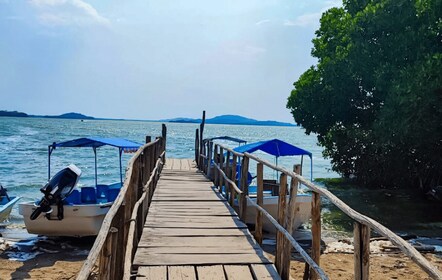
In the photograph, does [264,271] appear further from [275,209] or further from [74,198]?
[74,198]

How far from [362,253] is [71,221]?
374 inches

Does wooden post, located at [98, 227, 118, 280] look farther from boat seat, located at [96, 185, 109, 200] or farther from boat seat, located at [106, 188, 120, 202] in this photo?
boat seat, located at [96, 185, 109, 200]

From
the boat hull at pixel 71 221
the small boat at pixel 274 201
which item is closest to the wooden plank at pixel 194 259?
the small boat at pixel 274 201

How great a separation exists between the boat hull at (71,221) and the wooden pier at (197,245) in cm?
297

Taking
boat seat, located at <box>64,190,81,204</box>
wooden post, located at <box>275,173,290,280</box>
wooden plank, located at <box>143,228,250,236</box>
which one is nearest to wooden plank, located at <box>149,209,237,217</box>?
wooden plank, located at <box>143,228,250,236</box>

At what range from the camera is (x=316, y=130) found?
77.8 ft

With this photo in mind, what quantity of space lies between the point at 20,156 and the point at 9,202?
2828cm

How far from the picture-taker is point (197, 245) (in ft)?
18.4

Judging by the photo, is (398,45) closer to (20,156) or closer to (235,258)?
(235,258)

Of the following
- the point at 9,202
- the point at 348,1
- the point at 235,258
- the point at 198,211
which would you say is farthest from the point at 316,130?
the point at 235,258

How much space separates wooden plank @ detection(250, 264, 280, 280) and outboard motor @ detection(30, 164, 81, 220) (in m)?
6.78

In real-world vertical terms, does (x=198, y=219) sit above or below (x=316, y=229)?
below

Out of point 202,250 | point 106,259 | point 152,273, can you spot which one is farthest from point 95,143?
point 106,259

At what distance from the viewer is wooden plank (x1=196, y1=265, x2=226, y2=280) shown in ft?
14.7
